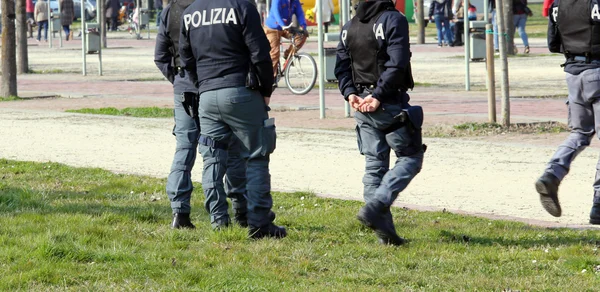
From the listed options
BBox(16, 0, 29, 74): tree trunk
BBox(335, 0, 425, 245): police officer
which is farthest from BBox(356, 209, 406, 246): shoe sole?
BBox(16, 0, 29, 74): tree trunk

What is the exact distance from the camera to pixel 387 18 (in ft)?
22.2

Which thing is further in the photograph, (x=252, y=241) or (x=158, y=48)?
(x=158, y=48)

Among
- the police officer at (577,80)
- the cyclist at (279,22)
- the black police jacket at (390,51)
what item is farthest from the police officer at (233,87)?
the cyclist at (279,22)

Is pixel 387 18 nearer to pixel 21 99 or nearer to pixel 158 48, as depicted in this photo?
pixel 158 48

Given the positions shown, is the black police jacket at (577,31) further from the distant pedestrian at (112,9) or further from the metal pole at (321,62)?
the distant pedestrian at (112,9)

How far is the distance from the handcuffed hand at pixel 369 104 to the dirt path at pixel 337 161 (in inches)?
69.1

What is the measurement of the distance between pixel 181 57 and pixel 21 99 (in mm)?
11866

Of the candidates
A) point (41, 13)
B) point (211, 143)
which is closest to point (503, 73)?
point (211, 143)

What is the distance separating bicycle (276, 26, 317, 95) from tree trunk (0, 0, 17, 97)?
13.8 feet

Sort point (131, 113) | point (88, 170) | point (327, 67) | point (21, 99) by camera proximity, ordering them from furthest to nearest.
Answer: point (21, 99), point (327, 67), point (131, 113), point (88, 170)

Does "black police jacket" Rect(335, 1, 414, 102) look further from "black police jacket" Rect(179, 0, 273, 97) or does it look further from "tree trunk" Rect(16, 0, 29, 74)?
"tree trunk" Rect(16, 0, 29, 74)

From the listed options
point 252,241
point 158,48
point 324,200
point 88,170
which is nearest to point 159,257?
point 252,241

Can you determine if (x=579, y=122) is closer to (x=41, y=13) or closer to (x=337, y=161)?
(x=337, y=161)

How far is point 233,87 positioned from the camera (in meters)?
6.91
